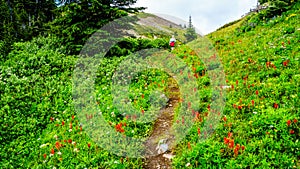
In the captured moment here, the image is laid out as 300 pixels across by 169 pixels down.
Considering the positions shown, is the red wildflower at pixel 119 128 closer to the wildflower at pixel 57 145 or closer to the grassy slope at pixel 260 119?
the wildflower at pixel 57 145

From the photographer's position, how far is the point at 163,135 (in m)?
7.95

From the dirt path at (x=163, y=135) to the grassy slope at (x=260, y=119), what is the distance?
410 millimetres

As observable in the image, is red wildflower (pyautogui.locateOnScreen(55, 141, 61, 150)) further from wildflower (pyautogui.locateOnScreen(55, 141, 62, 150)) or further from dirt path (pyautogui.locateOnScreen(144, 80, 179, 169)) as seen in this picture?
dirt path (pyautogui.locateOnScreen(144, 80, 179, 169))

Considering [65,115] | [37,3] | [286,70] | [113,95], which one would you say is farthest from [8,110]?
[37,3]

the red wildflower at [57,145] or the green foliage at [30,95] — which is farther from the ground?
the green foliage at [30,95]

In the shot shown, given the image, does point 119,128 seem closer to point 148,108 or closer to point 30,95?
point 148,108

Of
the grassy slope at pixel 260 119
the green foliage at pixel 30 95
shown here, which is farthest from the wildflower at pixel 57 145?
the grassy slope at pixel 260 119

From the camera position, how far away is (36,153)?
7.57m

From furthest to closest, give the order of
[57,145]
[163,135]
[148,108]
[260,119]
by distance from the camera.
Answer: [148,108]
[163,135]
[57,145]
[260,119]

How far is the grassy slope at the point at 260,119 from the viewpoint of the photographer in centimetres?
579

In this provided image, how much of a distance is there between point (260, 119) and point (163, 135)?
9.43 ft

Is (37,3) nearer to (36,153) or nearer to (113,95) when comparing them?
(113,95)

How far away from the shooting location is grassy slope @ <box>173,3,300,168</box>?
228 inches

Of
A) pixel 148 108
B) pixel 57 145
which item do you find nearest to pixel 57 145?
pixel 57 145
